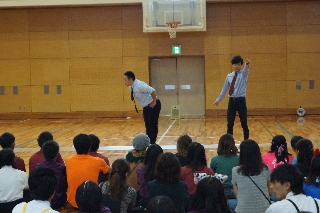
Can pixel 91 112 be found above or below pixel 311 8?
below

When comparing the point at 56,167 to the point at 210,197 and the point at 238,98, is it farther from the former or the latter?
the point at 238,98

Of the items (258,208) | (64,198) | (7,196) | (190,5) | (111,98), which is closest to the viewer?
(258,208)

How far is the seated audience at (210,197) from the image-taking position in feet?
8.23

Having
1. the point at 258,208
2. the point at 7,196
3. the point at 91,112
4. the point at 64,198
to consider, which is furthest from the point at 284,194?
the point at 91,112

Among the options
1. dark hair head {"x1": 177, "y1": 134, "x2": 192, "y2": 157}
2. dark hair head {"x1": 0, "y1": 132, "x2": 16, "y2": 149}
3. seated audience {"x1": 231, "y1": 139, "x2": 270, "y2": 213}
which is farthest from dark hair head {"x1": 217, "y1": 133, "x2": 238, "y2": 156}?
dark hair head {"x1": 0, "y1": 132, "x2": 16, "y2": 149}

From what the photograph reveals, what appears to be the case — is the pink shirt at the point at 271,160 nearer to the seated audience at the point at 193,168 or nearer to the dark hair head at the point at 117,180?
the seated audience at the point at 193,168

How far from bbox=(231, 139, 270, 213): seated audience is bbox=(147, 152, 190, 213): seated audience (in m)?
0.49

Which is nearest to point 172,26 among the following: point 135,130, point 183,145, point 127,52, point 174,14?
point 174,14

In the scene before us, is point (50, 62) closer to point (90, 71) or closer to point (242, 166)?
point (90, 71)

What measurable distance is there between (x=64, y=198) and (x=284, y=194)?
8.87 feet

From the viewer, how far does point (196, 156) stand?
385 centimetres

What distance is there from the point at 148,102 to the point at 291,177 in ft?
16.3

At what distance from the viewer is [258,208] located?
348cm

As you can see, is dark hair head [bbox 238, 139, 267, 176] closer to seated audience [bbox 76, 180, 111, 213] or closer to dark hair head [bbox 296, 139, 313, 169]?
dark hair head [bbox 296, 139, 313, 169]
